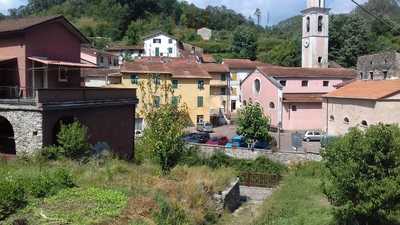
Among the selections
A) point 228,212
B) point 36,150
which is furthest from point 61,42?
point 228,212

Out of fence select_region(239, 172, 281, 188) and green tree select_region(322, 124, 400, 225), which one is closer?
green tree select_region(322, 124, 400, 225)

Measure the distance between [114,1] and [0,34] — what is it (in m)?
90.2

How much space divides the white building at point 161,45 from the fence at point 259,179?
4965cm

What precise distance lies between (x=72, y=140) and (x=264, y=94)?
30948mm

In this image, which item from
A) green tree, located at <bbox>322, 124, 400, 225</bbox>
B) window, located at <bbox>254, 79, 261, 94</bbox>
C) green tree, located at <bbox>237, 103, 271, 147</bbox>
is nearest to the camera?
green tree, located at <bbox>322, 124, 400, 225</bbox>

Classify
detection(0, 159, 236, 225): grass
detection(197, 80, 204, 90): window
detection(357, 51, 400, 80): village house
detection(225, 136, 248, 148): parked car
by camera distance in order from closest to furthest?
detection(0, 159, 236, 225): grass → detection(225, 136, 248, 148): parked car → detection(357, 51, 400, 80): village house → detection(197, 80, 204, 90): window

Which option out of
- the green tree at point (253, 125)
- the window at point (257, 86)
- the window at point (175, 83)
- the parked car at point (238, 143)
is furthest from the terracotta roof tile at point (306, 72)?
the green tree at point (253, 125)

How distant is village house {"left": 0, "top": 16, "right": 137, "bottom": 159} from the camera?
21812 millimetres

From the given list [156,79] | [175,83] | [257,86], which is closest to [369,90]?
[257,86]

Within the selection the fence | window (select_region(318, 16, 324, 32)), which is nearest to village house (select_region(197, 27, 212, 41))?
window (select_region(318, 16, 324, 32))

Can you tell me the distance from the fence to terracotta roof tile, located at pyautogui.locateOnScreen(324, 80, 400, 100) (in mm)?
11106

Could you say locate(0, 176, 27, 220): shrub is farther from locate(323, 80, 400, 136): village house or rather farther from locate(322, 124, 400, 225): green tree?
locate(323, 80, 400, 136): village house

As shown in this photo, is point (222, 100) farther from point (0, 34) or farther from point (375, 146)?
point (375, 146)

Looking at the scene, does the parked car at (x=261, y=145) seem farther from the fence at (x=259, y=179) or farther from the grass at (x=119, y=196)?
the grass at (x=119, y=196)
